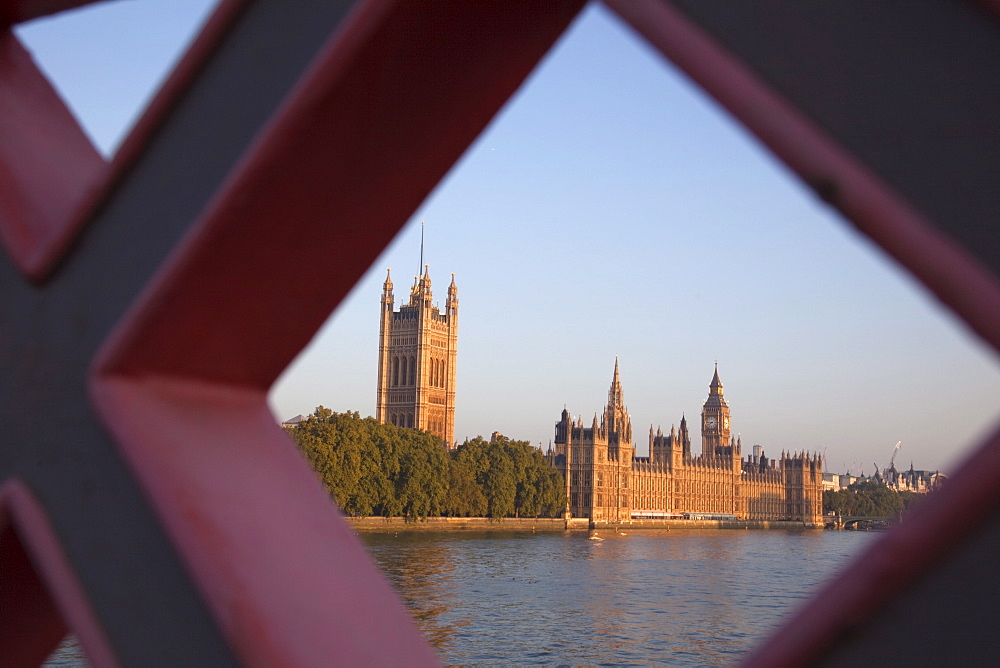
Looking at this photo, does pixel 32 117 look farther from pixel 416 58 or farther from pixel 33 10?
pixel 416 58

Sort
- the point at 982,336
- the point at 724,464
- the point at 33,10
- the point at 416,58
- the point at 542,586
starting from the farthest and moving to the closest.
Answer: the point at 724,464
the point at 542,586
the point at 33,10
the point at 416,58
the point at 982,336

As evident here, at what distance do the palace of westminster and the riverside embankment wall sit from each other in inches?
29.1


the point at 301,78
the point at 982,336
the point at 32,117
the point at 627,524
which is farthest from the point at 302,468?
the point at 627,524

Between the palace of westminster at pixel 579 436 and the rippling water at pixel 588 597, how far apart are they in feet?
54.4

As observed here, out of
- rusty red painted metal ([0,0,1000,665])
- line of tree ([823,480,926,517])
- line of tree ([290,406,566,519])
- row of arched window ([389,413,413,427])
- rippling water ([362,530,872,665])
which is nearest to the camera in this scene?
rusty red painted metal ([0,0,1000,665])

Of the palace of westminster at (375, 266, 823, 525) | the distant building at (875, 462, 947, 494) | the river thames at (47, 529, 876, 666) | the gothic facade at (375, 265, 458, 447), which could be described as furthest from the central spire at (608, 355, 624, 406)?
the distant building at (875, 462, 947, 494)

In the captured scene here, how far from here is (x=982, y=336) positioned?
1.60 ft

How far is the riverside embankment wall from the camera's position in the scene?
125ft

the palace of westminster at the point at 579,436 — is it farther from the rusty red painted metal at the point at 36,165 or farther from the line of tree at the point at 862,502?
the rusty red painted metal at the point at 36,165

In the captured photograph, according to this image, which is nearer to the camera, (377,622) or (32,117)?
(377,622)

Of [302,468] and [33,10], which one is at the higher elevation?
[33,10]

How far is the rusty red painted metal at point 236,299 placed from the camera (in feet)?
2.45

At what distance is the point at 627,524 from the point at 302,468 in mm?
59556

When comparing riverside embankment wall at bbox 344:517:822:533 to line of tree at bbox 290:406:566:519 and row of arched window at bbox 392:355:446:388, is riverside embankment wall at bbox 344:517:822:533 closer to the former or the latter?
line of tree at bbox 290:406:566:519
